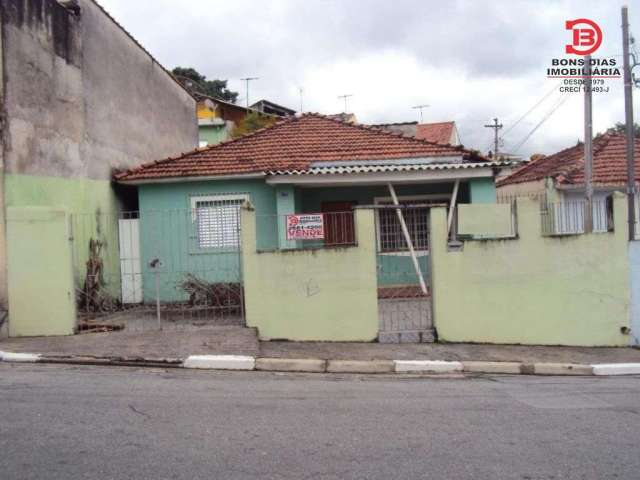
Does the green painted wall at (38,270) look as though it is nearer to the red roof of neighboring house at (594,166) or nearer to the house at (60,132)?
the house at (60,132)

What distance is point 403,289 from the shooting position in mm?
10211

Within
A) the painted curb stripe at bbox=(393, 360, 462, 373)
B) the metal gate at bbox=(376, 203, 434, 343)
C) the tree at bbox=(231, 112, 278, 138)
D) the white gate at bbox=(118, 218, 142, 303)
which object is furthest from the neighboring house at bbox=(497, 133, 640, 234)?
the tree at bbox=(231, 112, 278, 138)

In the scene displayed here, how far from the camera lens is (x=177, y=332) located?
970cm

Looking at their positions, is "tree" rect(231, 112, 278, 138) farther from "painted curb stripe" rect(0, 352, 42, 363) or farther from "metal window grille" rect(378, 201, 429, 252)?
"painted curb stripe" rect(0, 352, 42, 363)

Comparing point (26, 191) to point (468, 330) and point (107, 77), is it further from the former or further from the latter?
point (468, 330)

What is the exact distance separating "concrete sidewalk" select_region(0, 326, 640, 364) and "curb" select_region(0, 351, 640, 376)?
5.9 inches

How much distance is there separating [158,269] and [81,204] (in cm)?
347

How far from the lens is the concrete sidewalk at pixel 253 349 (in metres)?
8.60

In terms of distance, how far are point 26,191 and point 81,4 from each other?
15.2 feet

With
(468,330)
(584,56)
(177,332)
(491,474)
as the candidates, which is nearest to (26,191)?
(177,332)

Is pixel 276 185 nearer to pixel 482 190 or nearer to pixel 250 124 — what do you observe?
pixel 482 190

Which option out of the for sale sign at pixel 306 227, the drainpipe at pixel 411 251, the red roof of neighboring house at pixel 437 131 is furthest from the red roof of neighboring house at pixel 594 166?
→ the red roof of neighboring house at pixel 437 131

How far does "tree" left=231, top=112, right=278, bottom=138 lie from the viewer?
32531 millimetres

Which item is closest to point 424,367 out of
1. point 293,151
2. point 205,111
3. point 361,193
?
point 361,193
